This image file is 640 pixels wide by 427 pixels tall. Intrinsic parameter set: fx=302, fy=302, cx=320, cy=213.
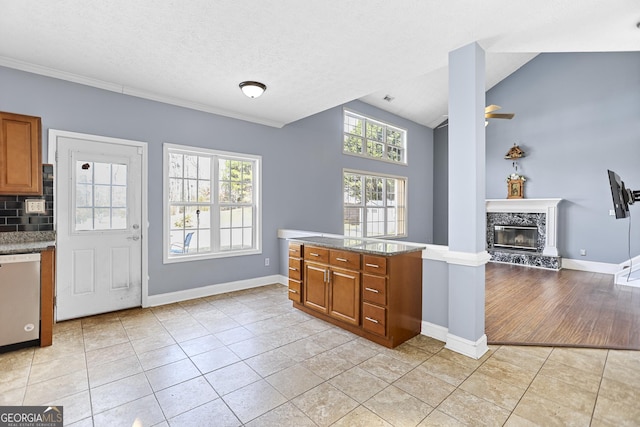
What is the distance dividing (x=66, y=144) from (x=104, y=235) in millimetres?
1062

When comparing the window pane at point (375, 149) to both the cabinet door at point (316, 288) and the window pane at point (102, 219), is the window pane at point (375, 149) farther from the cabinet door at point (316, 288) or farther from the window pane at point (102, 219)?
the window pane at point (102, 219)

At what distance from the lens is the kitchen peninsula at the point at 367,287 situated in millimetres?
2717

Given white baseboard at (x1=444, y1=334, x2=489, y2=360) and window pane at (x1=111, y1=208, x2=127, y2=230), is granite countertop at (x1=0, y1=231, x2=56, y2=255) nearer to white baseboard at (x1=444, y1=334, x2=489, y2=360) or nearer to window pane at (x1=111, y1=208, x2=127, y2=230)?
window pane at (x1=111, y1=208, x2=127, y2=230)

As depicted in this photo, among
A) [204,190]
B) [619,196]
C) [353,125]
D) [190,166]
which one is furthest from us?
[353,125]

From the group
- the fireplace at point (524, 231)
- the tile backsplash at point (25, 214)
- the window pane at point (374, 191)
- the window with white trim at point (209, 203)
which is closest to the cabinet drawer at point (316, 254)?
the window with white trim at point (209, 203)

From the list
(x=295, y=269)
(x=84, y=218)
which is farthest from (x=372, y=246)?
(x=84, y=218)

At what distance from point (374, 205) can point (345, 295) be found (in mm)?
4052

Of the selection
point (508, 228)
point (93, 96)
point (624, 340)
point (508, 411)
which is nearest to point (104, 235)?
point (93, 96)

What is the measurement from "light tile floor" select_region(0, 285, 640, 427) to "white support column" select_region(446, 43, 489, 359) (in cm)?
26

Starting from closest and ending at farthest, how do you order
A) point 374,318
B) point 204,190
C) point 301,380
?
point 301,380
point 374,318
point 204,190

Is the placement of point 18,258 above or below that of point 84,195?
below

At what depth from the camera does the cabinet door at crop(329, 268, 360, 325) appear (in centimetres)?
295

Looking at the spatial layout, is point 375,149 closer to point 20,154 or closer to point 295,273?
point 295,273

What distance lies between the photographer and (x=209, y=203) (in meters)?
4.35
